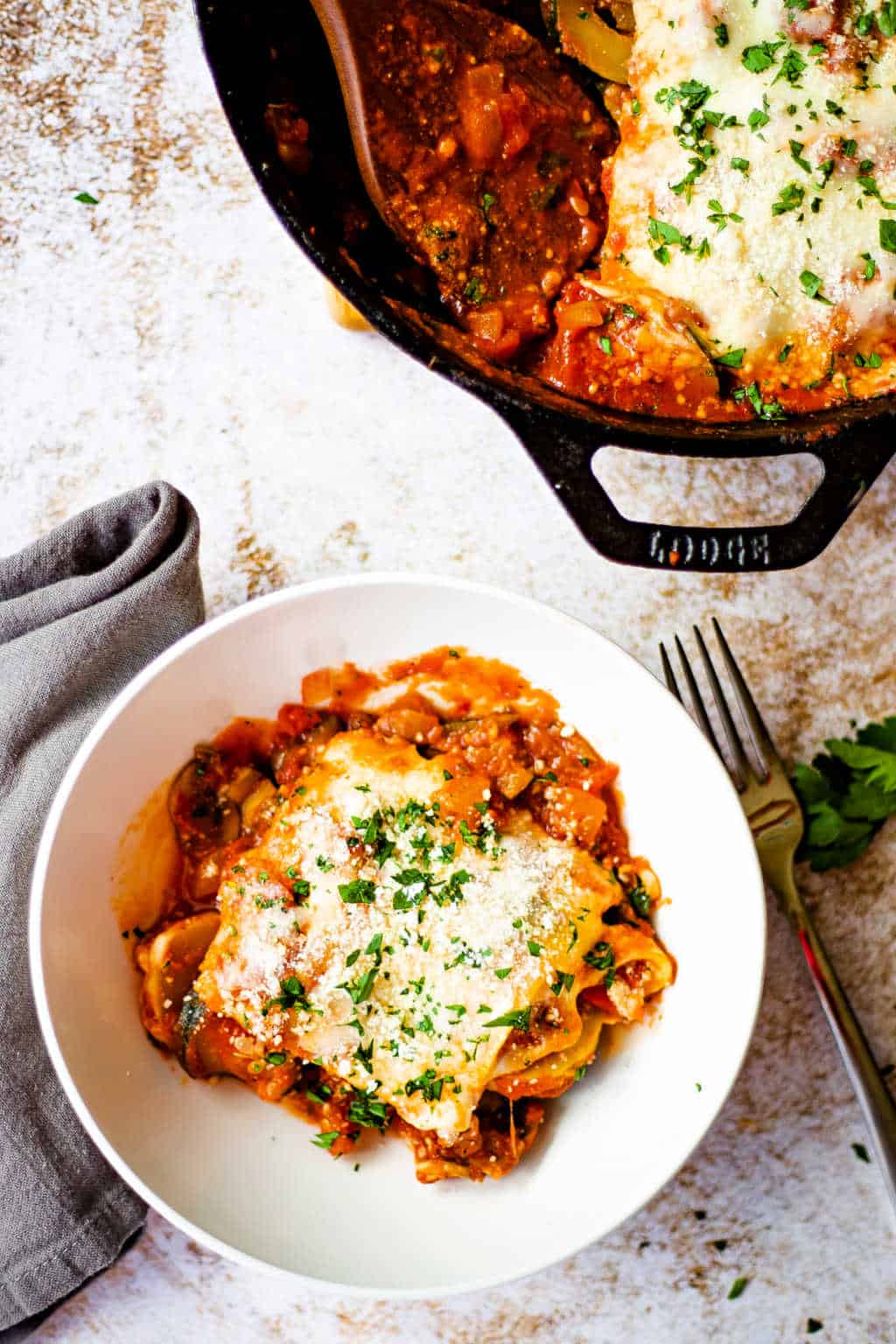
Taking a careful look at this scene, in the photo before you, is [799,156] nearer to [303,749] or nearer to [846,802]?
[846,802]

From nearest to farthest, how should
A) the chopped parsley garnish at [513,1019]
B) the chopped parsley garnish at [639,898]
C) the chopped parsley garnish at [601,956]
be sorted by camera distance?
the chopped parsley garnish at [513,1019] → the chopped parsley garnish at [601,956] → the chopped parsley garnish at [639,898]

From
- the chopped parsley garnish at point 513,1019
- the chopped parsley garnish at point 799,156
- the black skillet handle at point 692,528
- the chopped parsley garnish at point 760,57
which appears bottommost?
the chopped parsley garnish at point 513,1019

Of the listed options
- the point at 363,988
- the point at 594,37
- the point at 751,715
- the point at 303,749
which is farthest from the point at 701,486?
the point at 363,988

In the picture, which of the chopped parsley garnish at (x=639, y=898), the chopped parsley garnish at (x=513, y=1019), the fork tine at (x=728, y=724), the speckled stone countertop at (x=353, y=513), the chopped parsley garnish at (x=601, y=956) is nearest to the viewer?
the chopped parsley garnish at (x=513, y=1019)

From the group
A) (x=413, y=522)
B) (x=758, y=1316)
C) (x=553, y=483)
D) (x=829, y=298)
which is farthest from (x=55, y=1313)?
(x=829, y=298)

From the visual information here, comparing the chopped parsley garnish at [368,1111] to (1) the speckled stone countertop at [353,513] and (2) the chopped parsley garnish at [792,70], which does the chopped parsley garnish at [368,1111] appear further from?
(2) the chopped parsley garnish at [792,70]

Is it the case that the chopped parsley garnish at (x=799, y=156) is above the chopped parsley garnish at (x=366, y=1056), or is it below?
above

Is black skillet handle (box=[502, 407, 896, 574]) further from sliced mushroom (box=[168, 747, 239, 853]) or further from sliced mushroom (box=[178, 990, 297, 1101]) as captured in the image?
sliced mushroom (box=[178, 990, 297, 1101])

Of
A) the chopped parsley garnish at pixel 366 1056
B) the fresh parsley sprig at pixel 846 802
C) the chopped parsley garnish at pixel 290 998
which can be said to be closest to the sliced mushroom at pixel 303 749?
the chopped parsley garnish at pixel 290 998
